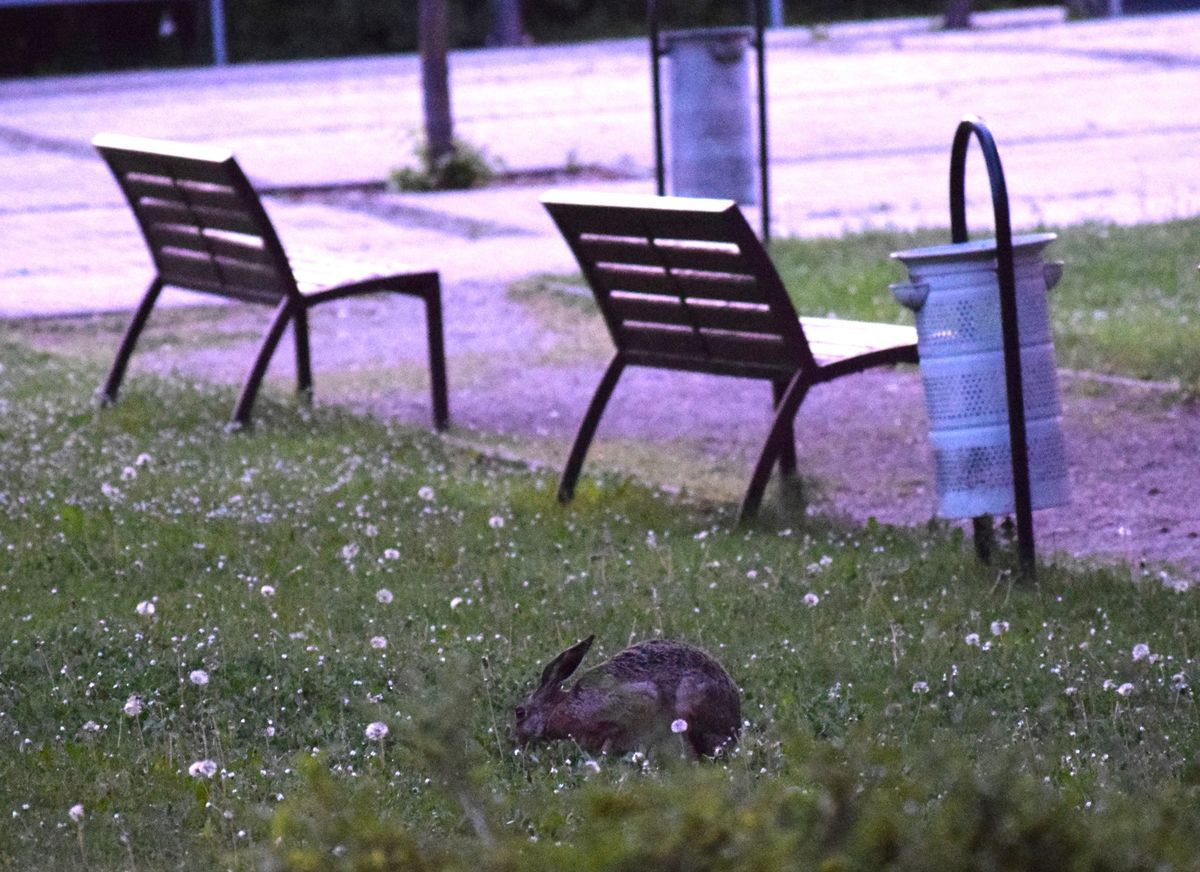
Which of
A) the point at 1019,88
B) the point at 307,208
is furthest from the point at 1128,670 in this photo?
the point at 1019,88

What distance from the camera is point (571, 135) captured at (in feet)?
66.9

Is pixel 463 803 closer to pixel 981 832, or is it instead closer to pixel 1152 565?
pixel 981 832

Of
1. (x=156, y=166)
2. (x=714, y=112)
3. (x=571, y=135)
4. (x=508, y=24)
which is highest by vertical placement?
(x=508, y=24)

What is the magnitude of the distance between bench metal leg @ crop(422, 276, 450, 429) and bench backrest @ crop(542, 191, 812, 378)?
135cm

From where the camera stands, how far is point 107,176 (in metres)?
18.3

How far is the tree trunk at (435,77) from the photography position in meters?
16.7

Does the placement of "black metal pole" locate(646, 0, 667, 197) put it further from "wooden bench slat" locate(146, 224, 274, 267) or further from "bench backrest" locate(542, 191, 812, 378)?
"bench backrest" locate(542, 191, 812, 378)

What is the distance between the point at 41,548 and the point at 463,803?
3652 mm

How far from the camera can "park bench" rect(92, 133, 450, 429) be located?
308 inches

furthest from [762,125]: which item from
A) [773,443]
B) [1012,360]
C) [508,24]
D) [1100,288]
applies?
[508,24]

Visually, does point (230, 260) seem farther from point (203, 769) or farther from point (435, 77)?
point (435, 77)

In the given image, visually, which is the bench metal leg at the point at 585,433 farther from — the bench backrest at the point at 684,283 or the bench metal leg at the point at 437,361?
the bench metal leg at the point at 437,361

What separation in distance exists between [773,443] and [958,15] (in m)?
31.4

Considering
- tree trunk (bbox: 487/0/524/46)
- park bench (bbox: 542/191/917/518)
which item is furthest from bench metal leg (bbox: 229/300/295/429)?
tree trunk (bbox: 487/0/524/46)
